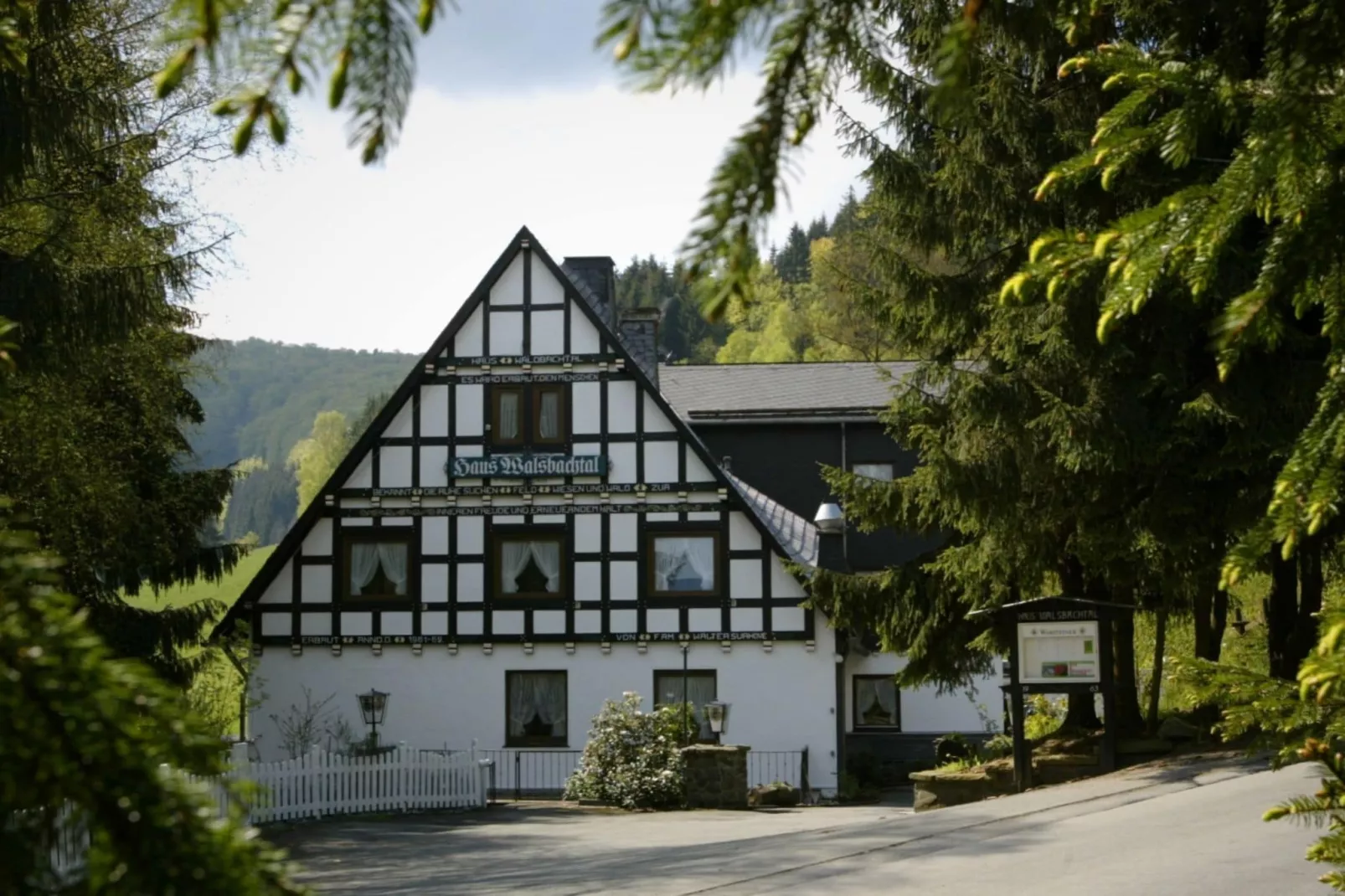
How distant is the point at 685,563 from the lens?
2730 centimetres

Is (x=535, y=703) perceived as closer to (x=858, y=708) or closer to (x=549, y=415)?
(x=549, y=415)

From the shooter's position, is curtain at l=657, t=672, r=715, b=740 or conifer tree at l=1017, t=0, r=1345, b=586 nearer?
conifer tree at l=1017, t=0, r=1345, b=586

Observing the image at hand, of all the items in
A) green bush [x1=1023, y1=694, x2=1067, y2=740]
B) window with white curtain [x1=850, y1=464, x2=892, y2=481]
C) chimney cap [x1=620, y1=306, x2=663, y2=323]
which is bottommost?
green bush [x1=1023, y1=694, x2=1067, y2=740]

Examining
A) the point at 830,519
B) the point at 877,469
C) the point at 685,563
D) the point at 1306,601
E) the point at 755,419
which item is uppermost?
the point at 755,419

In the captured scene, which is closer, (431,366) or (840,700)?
(840,700)

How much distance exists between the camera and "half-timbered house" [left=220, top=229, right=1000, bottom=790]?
2692 centimetres

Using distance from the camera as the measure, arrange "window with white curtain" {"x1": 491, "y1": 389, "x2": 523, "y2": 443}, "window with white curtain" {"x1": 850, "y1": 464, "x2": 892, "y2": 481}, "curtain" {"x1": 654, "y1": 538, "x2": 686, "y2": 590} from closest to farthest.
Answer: "curtain" {"x1": 654, "y1": 538, "x2": 686, "y2": 590} → "window with white curtain" {"x1": 491, "y1": 389, "x2": 523, "y2": 443} → "window with white curtain" {"x1": 850, "y1": 464, "x2": 892, "y2": 481}

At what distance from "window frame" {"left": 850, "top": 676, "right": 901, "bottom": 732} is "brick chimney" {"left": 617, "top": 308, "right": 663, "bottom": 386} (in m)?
7.60

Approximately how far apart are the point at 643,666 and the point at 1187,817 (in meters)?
15.5

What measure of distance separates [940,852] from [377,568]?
697 inches

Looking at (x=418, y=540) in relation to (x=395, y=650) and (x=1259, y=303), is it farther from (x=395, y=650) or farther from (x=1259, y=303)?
(x=1259, y=303)

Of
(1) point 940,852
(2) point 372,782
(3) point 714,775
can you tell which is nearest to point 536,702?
(2) point 372,782

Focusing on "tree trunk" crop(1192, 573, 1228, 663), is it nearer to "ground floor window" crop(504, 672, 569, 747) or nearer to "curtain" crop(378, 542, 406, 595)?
"ground floor window" crop(504, 672, 569, 747)

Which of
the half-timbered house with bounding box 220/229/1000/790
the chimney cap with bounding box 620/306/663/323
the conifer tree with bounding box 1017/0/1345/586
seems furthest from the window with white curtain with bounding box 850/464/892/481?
the conifer tree with bounding box 1017/0/1345/586
